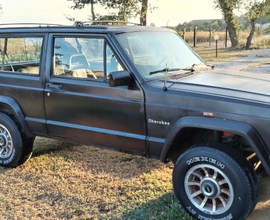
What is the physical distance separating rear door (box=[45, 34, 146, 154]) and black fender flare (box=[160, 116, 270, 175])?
0.43 m

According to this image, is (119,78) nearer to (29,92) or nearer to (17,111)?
(29,92)

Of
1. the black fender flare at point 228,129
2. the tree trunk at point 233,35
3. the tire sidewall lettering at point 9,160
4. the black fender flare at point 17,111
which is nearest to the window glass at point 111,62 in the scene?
the black fender flare at point 228,129

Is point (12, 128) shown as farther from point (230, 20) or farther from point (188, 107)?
point (230, 20)

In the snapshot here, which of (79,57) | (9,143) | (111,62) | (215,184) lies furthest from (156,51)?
(9,143)

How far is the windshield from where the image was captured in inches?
137

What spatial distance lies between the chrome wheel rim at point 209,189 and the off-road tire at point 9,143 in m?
2.58

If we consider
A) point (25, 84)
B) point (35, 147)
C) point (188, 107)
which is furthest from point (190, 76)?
point (35, 147)

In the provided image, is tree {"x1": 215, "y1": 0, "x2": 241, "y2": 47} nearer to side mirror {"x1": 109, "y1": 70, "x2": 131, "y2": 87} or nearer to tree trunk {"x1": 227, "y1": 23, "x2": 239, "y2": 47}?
tree trunk {"x1": 227, "y1": 23, "x2": 239, "y2": 47}

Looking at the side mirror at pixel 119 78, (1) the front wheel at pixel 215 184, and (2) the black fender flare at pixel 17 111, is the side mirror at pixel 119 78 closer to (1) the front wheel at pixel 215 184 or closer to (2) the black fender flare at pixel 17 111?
(1) the front wheel at pixel 215 184

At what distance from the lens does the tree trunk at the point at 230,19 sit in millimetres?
24781

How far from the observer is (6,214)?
3.36 meters

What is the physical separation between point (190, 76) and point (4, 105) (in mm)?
2728

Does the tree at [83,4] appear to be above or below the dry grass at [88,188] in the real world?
above

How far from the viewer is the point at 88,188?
3820 mm
